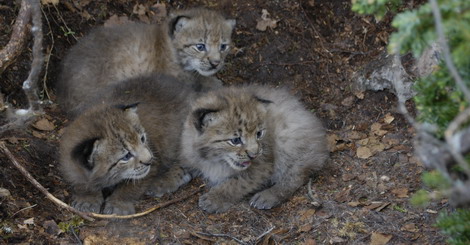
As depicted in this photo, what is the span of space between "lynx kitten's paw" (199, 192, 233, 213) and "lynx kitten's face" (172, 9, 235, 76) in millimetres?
1784

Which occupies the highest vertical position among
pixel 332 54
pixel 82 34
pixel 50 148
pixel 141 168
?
pixel 332 54

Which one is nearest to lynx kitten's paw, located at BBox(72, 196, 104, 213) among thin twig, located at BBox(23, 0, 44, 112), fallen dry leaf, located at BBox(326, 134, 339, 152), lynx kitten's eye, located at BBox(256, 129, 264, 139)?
thin twig, located at BBox(23, 0, 44, 112)

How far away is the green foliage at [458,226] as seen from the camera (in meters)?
2.99

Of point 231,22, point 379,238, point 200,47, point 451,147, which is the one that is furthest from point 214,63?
point 451,147

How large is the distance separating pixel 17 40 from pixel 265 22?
3287mm

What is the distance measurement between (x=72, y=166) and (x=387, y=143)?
127 inches

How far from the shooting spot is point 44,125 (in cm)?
632

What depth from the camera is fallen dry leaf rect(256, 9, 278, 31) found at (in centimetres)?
750

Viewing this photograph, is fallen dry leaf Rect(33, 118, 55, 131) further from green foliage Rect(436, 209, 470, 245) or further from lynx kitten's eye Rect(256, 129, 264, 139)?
green foliage Rect(436, 209, 470, 245)

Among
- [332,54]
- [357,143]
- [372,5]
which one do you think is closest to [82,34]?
[332,54]

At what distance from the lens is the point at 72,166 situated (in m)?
5.22

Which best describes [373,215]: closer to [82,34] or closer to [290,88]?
[290,88]

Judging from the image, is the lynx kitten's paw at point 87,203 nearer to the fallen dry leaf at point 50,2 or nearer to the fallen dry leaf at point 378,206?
the fallen dry leaf at point 378,206

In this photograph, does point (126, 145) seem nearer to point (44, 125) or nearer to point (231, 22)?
point (44, 125)
